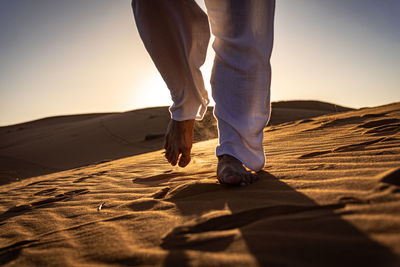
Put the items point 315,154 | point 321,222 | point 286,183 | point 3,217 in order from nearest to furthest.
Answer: point 321,222
point 286,183
point 3,217
point 315,154

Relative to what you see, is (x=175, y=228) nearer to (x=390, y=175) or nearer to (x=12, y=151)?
(x=390, y=175)

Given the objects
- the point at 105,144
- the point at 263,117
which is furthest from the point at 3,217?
the point at 105,144

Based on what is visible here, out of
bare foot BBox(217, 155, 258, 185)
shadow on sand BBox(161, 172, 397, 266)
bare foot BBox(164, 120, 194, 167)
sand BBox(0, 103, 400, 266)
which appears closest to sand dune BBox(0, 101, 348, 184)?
bare foot BBox(164, 120, 194, 167)

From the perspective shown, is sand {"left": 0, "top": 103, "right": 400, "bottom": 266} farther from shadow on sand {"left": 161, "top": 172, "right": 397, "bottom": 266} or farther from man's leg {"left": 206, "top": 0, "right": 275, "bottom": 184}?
man's leg {"left": 206, "top": 0, "right": 275, "bottom": 184}

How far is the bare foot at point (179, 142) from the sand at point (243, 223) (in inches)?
12.8

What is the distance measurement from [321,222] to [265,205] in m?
0.26

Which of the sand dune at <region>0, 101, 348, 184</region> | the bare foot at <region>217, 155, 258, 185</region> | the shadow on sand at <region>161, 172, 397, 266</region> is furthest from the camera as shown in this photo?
the sand dune at <region>0, 101, 348, 184</region>

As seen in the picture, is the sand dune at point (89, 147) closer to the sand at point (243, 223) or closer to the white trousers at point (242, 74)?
the sand at point (243, 223)

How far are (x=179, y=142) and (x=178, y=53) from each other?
2.07 feet

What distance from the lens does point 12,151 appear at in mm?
10719

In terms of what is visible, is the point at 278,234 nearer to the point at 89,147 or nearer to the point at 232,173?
the point at 232,173

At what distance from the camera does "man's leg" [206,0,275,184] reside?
5.25 ft

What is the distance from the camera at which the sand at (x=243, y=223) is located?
785mm

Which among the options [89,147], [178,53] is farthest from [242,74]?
[89,147]
